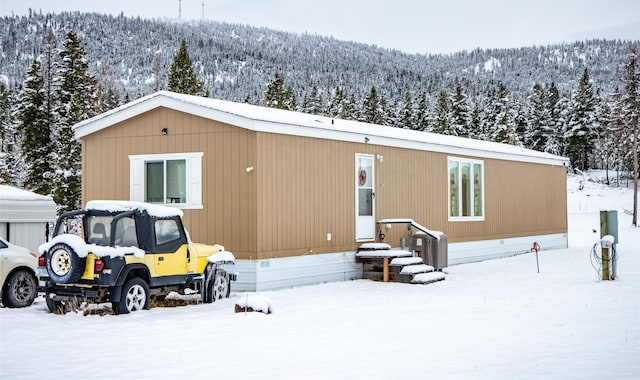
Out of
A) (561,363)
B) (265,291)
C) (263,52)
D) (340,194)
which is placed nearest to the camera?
(561,363)

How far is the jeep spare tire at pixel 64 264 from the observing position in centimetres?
975

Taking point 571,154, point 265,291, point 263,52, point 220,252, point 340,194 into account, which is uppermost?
point 263,52

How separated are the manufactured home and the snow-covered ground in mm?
1130

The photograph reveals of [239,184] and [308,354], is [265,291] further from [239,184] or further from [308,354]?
[308,354]

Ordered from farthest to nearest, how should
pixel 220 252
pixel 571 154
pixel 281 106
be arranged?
1. pixel 571 154
2. pixel 281 106
3. pixel 220 252

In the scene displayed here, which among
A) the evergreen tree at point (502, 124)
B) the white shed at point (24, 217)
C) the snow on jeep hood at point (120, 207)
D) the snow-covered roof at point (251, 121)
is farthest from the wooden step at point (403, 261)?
the evergreen tree at point (502, 124)

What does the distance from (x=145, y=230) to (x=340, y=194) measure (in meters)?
5.58

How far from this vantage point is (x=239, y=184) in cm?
1325

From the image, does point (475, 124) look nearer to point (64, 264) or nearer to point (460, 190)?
point (460, 190)

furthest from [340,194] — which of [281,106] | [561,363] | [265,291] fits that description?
[281,106]

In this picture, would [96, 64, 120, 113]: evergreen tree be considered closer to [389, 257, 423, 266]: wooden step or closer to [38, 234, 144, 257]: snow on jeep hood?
[389, 257, 423, 266]: wooden step

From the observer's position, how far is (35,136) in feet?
107

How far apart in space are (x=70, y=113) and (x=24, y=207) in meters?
19.7

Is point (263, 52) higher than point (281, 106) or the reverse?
higher
